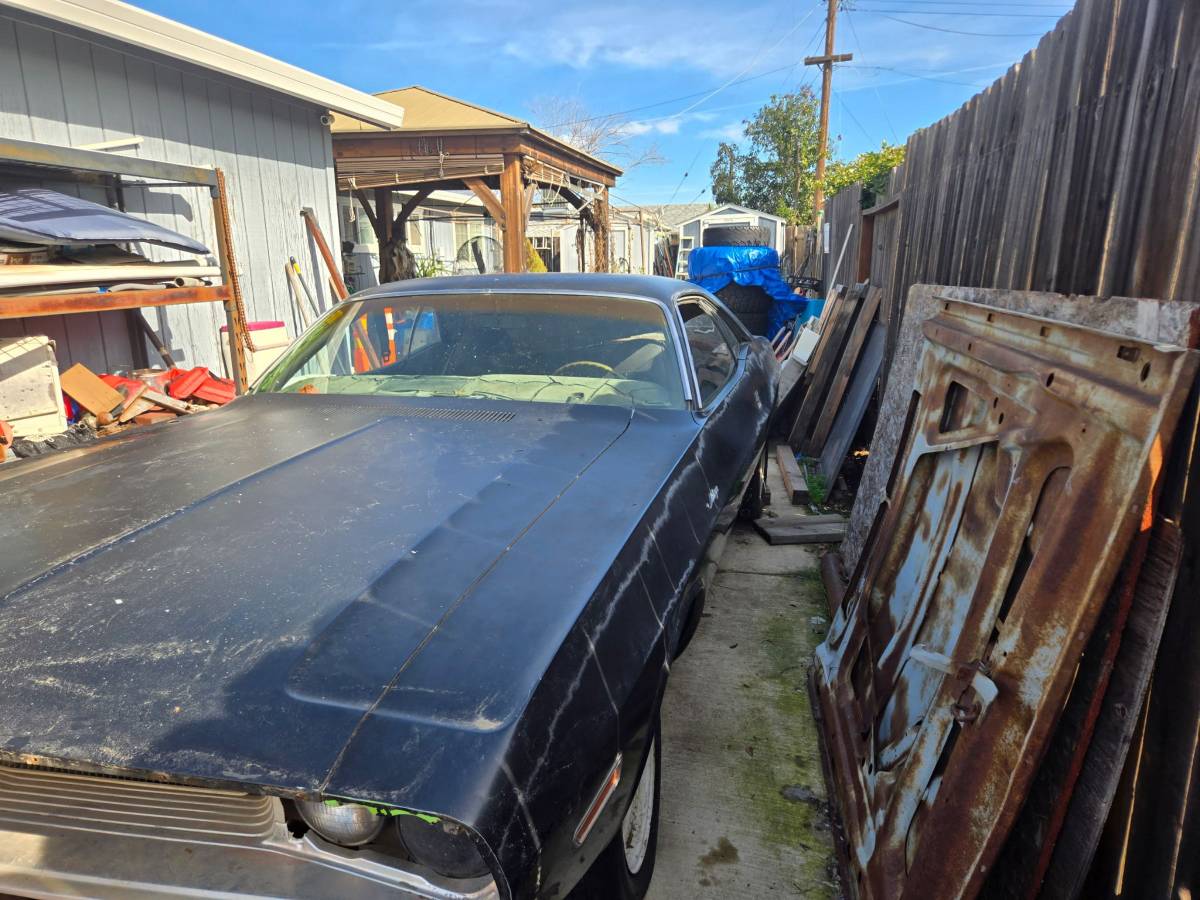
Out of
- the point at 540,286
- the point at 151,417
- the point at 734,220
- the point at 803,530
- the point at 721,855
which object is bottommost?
the point at 721,855

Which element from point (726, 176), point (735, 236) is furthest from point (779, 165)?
point (735, 236)

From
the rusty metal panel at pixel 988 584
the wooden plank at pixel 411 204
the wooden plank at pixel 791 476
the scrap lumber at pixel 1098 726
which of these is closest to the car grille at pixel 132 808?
the rusty metal panel at pixel 988 584

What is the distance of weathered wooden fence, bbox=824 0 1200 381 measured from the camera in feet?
5.89

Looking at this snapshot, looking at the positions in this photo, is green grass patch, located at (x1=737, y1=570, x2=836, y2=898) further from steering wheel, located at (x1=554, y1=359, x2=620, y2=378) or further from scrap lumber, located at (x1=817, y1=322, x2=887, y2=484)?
scrap lumber, located at (x1=817, y1=322, x2=887, y2=484)

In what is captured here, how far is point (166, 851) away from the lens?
1271 mm

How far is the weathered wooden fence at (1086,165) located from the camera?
180 cm

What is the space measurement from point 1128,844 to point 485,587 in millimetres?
1342

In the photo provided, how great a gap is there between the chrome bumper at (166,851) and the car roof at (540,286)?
2.42 meters

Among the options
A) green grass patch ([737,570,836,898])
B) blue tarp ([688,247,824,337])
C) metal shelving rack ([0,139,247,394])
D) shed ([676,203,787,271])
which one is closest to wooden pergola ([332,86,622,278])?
blue tarp ([688,247,824,337])

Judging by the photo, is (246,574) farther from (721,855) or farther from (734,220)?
(734,220)

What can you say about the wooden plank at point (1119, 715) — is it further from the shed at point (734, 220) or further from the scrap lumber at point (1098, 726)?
the shed at point (734, 220)

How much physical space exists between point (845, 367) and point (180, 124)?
20.3ft

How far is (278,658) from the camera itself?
1344 mm

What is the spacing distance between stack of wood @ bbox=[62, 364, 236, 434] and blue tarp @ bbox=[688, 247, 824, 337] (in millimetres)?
6481
